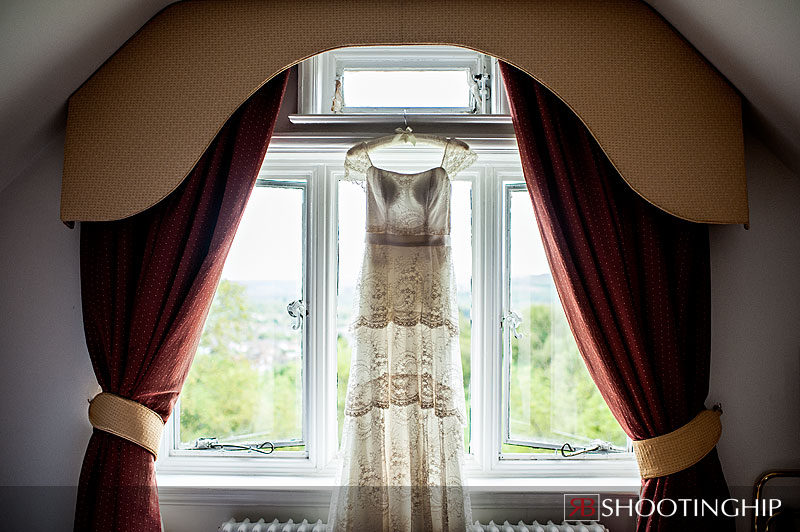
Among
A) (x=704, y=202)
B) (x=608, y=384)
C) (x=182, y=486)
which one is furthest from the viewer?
(x=182, y=486)

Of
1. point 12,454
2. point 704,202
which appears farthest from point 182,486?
point 704,202

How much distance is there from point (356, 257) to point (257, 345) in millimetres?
537

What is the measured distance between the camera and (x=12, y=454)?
6.30 feet

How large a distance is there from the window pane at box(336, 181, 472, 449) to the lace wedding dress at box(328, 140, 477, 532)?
0.93ft

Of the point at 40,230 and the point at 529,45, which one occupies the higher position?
the point at 529,45

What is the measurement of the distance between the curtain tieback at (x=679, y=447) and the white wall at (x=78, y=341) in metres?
0.20

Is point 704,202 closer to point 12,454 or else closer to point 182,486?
point 182,486

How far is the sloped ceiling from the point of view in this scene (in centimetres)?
140

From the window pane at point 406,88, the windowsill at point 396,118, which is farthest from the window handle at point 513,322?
the window pane at point 406,88

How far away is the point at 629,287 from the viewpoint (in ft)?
5.78

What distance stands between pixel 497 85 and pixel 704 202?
2.87 ft

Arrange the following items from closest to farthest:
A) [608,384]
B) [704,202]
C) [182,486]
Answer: [704,202] → [608,384] → [182,486]

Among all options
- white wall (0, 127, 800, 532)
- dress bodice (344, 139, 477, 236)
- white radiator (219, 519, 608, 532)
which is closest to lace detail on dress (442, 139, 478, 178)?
dress bodice (344, 139, 477, 236)

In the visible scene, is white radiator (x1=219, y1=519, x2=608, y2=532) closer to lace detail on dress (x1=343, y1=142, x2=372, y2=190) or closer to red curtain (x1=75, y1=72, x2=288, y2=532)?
red curtain (x1=75, y1=72, x2=288, y2=532)
